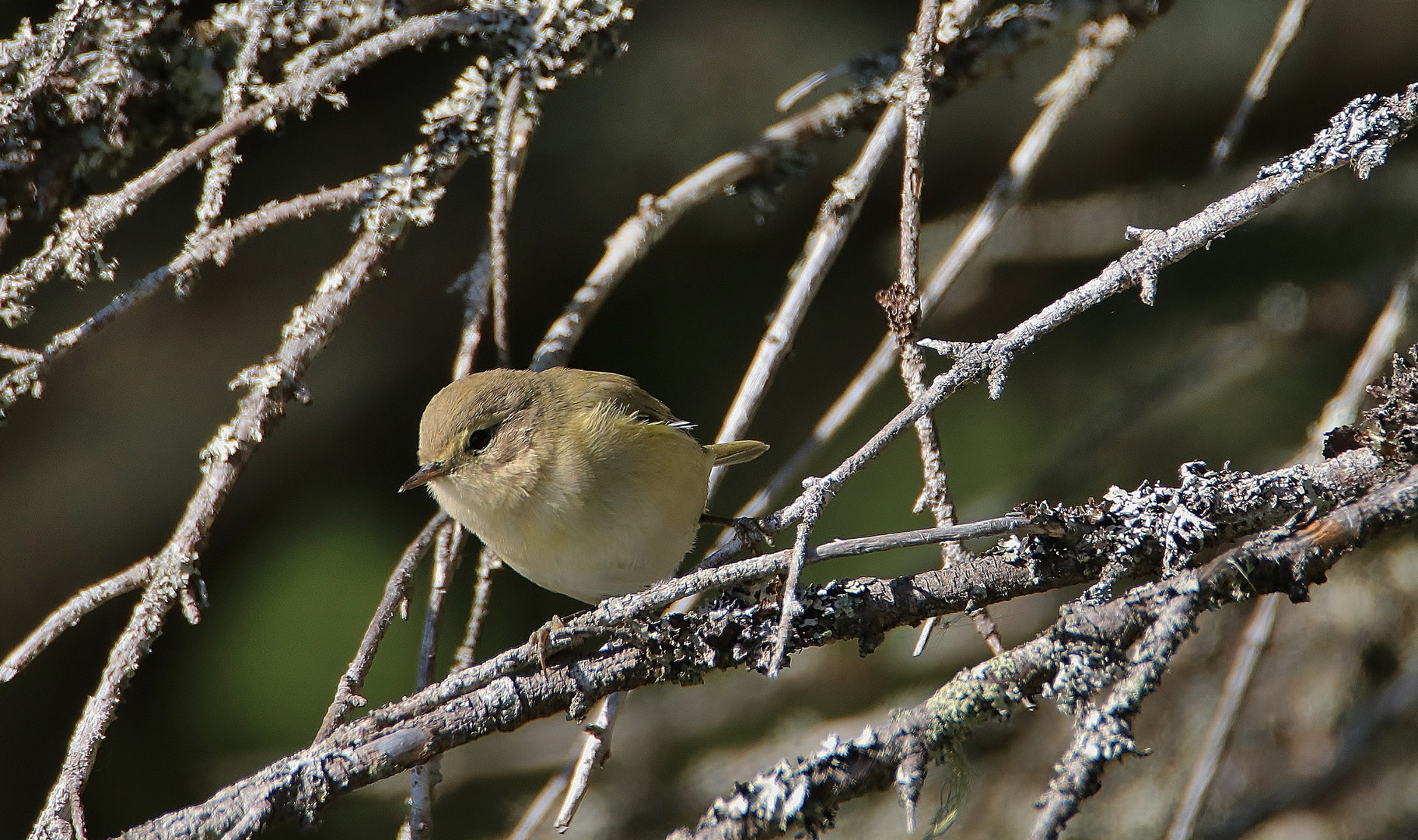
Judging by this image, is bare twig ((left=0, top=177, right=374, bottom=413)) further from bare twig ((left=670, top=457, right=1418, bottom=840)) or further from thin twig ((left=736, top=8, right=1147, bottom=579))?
bare twig ((left=670, top=457, right=1418, bottom=840))

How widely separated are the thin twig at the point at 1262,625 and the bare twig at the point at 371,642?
131 centimetres

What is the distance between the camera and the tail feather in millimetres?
1884

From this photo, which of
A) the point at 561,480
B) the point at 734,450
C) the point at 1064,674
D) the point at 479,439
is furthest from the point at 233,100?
the point at 1064,674

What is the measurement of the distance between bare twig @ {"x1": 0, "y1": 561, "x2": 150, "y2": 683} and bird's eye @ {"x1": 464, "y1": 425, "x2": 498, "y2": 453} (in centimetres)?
59

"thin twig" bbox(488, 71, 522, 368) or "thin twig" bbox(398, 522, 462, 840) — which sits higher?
"thin twig" bbox(488, 71, 522, 368)

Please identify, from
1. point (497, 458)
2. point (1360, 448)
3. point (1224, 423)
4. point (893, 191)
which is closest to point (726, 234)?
point (893, 191)

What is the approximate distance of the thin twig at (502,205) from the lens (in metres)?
1.74

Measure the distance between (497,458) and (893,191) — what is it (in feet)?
4.38

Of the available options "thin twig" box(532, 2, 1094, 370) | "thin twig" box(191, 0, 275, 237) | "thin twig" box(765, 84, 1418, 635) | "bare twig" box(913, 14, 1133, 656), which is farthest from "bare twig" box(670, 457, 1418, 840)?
"thin twig" box(191, 0, 275, 237)

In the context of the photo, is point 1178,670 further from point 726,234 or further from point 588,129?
point 588,129

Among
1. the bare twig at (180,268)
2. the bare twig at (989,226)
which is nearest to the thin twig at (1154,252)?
the bare twig at (989,226)

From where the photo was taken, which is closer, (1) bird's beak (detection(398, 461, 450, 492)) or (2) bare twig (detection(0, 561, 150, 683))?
(2) bare twig (detection(0, 561, 150, 683))

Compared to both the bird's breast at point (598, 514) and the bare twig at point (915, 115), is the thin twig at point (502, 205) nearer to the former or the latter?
the bird's breast at point (598, 514)

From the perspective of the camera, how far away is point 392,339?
8.14ft
